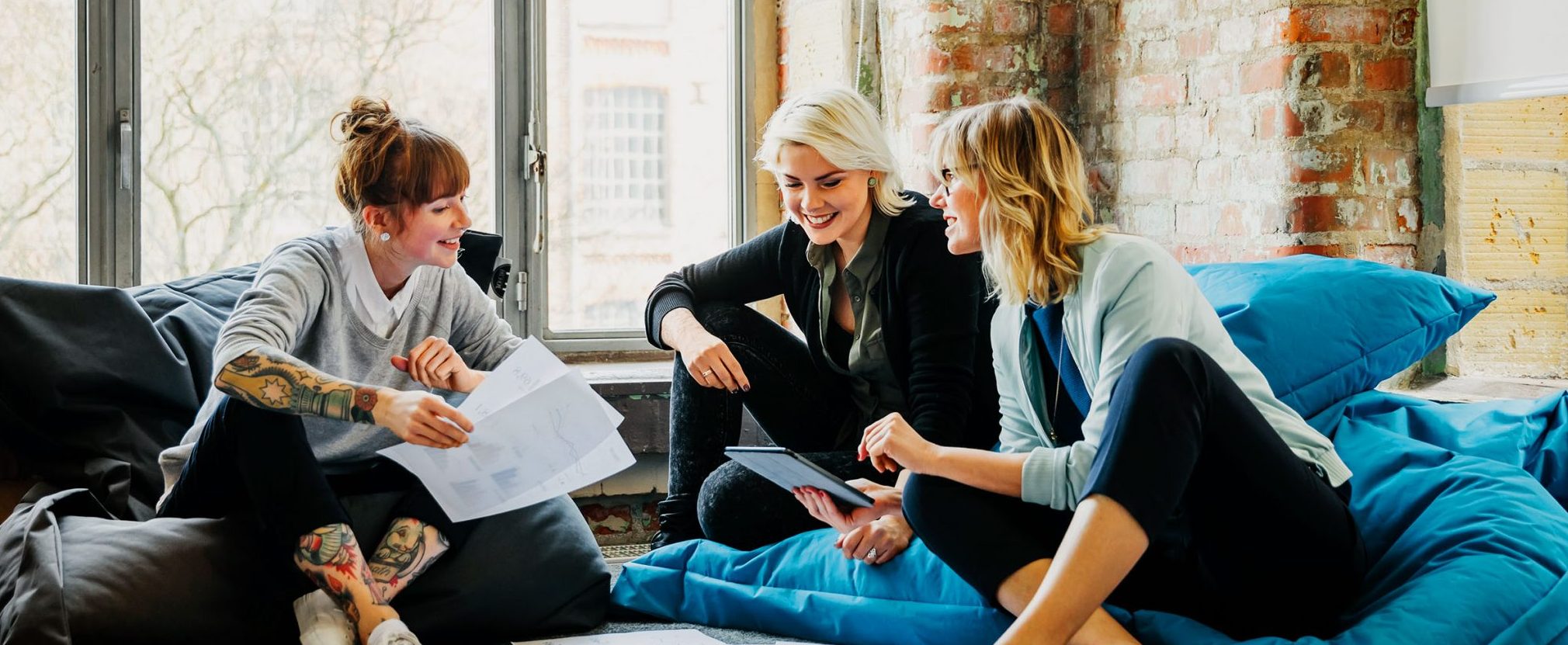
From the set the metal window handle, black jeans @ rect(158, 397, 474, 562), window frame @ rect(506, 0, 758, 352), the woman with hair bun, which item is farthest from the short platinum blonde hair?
the metal window handle

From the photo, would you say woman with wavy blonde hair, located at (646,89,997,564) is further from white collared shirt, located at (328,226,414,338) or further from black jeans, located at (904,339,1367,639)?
white collared shirt, located at (328,226,414,338)

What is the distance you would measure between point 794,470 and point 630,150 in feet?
5.19

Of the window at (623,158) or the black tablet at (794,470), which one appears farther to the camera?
the window at (623,158)

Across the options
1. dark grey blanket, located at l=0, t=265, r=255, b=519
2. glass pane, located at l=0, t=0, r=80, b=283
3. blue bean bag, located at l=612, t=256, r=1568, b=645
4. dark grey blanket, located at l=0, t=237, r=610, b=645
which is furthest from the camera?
glass pane, located at l=0, t=0, r=80, b=283

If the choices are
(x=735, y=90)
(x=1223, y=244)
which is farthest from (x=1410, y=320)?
(x=735, y=90)

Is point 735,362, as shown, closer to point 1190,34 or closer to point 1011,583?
point 1011,583

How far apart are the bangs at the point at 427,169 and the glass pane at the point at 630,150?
3.74 feet

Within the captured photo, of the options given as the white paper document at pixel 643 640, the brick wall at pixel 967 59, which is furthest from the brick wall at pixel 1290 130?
the white paper document at pixel 643 640

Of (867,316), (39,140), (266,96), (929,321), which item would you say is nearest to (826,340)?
(867,316)

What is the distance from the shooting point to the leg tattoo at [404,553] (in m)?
1.75

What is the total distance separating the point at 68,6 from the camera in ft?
8.45

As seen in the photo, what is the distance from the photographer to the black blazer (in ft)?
6.09

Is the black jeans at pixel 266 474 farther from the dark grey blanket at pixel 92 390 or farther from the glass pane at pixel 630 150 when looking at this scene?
the glass pane at pixel 630 150

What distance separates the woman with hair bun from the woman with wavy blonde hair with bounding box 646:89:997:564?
34 centimetres
